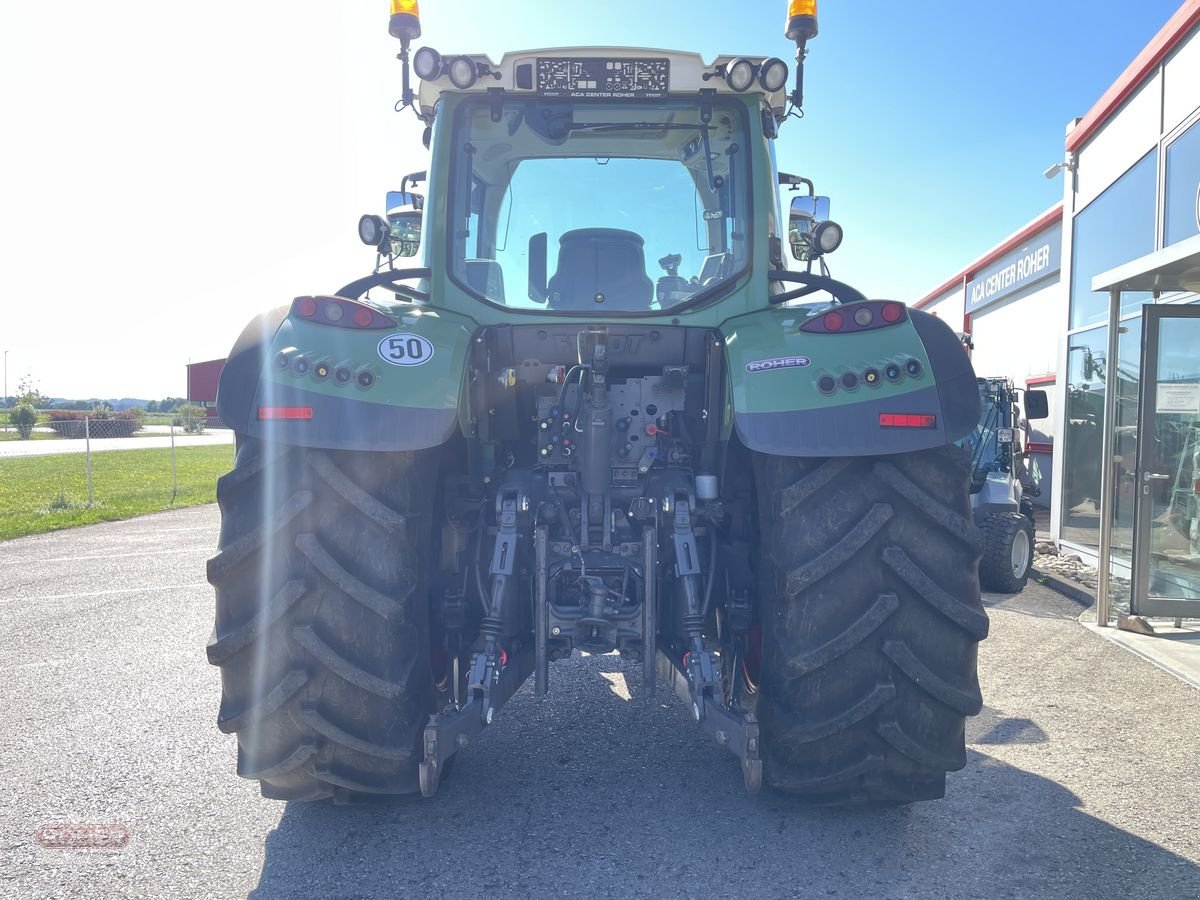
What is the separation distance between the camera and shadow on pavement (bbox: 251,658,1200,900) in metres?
2.65

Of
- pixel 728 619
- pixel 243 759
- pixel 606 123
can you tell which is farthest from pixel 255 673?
pixel 606 123

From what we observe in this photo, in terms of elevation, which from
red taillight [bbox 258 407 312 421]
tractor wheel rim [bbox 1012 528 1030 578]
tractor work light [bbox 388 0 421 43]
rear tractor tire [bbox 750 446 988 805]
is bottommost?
tractor wheel rim [bbox 1012 528 1030 578]

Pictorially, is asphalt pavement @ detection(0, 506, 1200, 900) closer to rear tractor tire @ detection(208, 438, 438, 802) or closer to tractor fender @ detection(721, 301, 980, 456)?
rear tractor tire @ detection(208, 438, 438, 802)

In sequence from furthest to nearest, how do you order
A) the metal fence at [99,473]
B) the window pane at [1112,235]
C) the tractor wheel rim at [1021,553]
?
the metal fence at [99,473] → the window pane at [1112,235] → the tractor wheel rim at [1021,553]

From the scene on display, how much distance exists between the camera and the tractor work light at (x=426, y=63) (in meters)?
3.36

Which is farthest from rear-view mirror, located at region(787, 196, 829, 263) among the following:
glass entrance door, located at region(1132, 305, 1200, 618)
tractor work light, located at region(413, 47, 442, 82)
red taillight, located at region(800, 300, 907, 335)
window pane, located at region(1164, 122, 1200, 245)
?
window pane, located at region(1164, 122, 1200, 245)

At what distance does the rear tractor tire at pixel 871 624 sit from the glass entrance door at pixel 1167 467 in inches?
181

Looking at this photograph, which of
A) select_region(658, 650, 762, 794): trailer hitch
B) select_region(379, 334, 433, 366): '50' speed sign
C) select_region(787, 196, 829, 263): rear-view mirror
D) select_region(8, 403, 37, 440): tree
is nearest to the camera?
select_region(658, 650, 762, 794): trailer hitch

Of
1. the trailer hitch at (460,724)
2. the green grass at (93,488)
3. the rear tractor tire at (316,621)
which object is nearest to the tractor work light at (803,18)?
the rear tractor tire at (316,621)

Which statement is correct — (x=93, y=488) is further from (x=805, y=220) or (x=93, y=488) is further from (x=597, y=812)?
(x=805, y=220)

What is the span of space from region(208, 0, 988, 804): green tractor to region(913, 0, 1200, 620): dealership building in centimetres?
391

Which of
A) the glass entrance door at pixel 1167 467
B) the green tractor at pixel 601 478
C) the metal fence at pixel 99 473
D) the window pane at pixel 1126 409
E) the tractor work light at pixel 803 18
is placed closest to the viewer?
the green tractor at pixel 601 478

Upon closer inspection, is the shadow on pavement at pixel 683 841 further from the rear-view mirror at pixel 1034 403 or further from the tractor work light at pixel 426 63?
the rear-view mirror at pixel 1034 403

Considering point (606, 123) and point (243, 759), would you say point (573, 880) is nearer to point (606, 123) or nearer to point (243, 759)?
point (243, 759)
